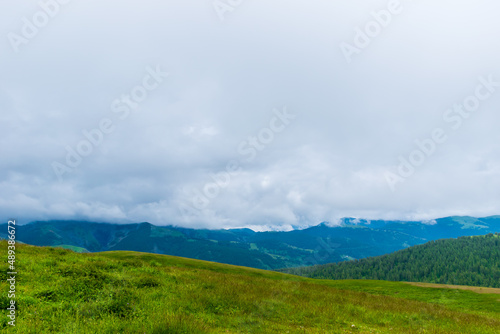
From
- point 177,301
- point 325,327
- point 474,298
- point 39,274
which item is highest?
point 39,274

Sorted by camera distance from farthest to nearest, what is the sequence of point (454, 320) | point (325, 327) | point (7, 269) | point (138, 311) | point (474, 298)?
point (474, 298), point (454, 320), point (7, 269), point (325, 327), point (138, 311)

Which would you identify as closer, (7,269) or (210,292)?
(7,269)

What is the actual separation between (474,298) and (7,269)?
5610 cm

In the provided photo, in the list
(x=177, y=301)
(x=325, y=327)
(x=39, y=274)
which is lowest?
(x=325, y=327)

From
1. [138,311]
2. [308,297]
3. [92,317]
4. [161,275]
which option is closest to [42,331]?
[92,317]

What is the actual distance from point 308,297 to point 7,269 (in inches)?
659

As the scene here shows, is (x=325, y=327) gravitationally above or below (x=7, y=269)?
below

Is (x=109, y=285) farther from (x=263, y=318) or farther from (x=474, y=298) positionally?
(x=474, y=298)

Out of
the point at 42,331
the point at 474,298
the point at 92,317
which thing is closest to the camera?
the point at 42,331

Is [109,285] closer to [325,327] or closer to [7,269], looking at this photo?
[7,269]

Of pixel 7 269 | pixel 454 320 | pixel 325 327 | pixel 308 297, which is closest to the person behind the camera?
pixel 325 327

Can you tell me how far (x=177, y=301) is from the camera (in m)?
12.3

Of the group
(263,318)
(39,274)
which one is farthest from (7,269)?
(263,318)

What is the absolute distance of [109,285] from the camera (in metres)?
13.0
